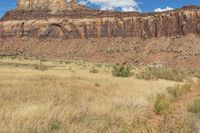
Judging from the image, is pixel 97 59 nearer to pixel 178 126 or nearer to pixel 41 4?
pixel 41 4

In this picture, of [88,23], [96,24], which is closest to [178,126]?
[96,24]

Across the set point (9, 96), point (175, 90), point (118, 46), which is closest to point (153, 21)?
point (118, 46)

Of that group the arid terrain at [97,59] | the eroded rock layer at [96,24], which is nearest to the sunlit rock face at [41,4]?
the arid terrain at [97,59]

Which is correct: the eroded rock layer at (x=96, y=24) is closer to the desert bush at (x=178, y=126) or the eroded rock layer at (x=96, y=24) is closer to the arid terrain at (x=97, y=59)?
the arid terrain at (x=97, y=59)

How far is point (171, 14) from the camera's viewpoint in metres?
108

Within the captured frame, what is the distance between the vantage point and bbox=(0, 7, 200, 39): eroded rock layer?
348 ft

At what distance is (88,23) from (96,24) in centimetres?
322

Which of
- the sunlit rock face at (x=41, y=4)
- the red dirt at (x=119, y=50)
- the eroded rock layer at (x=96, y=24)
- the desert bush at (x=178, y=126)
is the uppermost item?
the sunlit rock face at (x=41, y=4)

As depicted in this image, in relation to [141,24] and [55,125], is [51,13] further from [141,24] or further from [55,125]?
[55,125]

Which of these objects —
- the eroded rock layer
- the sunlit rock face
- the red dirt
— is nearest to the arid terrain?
the eroded rock layer

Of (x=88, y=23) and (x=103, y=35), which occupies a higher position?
(x=88, y=23)

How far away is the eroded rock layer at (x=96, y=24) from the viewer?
106 meters

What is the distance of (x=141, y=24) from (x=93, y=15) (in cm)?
1897

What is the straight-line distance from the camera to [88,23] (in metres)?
124
